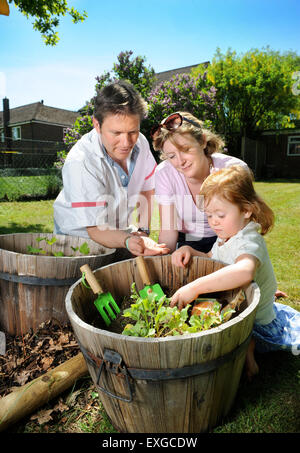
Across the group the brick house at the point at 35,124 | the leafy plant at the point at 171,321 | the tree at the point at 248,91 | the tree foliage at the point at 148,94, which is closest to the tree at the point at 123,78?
the tree foliage at the point at 148,94

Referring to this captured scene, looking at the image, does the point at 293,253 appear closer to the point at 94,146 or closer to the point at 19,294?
the point at 94,146

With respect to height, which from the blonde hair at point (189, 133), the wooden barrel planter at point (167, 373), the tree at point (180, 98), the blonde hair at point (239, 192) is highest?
the tree at point (180, 98)

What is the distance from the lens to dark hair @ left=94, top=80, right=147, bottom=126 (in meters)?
2.38

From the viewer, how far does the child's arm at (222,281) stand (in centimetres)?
175

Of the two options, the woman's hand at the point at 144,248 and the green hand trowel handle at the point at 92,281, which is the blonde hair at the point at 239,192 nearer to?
the woman's hand at the point at 144,248

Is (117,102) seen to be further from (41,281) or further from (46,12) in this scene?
(46,12)

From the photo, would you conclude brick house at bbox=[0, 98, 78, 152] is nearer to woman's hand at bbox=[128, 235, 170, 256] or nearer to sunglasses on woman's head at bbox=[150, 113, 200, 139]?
sunglasses on woman's head at bbox=[150, 113, 200, 139]

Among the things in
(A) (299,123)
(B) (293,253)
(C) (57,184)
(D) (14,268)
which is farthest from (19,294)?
(A) (299,123)

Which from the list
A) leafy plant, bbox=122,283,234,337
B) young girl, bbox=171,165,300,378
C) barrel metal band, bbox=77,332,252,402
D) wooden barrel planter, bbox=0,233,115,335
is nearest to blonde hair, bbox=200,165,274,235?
young girl, bbox=171,165,300,378

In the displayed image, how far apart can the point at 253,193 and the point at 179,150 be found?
69 centimetres

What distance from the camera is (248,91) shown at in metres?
17.1

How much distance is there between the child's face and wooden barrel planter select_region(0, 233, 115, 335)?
0.78 metres

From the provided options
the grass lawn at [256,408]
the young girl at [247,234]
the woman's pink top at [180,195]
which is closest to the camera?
the grass lawn at [256,408]

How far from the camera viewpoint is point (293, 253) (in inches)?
178
